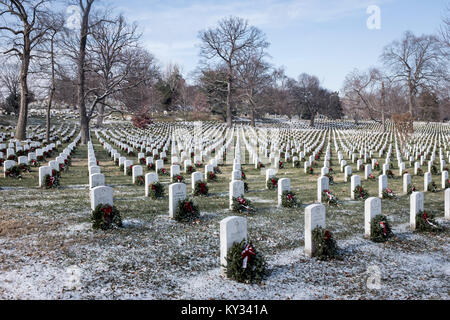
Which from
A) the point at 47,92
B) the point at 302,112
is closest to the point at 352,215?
the point at 47,92

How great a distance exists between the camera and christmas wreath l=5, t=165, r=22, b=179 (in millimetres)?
12981

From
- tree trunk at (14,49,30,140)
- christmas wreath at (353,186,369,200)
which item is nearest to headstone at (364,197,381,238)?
christmas wreath at (353,186,369,200)

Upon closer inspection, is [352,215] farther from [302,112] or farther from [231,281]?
[302,112]

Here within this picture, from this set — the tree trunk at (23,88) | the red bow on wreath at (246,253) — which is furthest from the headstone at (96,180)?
the tree trunk at (23,88)

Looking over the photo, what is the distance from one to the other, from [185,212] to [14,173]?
8.53m

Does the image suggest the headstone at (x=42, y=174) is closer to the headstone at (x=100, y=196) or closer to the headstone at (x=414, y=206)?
the headstone at (x=100, y=196)

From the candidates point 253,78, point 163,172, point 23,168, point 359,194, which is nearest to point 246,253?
point 359,194

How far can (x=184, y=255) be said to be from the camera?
20.6 feet

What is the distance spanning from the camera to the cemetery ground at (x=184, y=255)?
4992 mm

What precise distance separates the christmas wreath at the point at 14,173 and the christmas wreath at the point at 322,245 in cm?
1164

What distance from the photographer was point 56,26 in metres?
23.7

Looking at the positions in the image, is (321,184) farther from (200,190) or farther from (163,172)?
(163,172)
